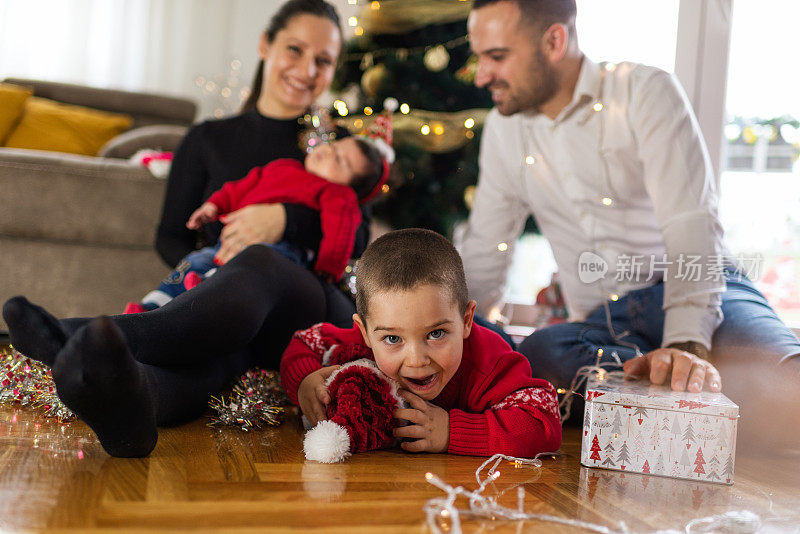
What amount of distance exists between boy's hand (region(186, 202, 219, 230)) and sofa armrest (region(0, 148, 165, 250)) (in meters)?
0.53

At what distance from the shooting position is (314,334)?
1180 mm

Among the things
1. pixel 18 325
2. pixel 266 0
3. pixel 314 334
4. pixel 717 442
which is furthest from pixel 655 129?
pixel 266 0

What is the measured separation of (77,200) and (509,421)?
57.4 inches

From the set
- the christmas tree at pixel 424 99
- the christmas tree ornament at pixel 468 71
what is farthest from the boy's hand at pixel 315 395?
the christmas tree ornament at pixel 468 71

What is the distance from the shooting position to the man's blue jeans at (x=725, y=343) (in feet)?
3.92

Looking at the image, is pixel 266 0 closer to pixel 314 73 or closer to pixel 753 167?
pixel 314 73

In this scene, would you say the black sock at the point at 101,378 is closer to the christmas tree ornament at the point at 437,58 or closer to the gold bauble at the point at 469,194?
the gold bauble at the point at 469,194

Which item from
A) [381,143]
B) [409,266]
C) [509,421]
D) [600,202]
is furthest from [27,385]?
[600,202]

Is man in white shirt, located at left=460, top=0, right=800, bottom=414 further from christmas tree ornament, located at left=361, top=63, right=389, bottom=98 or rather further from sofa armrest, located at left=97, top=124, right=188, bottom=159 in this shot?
sofa armrest, located at left=97, top=124, right=188, bottom=159

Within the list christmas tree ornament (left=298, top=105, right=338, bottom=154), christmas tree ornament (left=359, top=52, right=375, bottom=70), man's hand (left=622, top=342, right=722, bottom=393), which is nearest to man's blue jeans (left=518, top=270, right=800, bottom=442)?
man's hand (left=622, top=342, right=722, bottom=393)

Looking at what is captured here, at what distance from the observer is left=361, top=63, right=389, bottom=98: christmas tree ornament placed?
84.6 inches

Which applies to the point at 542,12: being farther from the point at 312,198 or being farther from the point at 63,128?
the point at 63,128

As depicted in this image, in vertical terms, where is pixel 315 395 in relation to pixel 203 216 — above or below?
below

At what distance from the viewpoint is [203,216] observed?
152 centimetres
